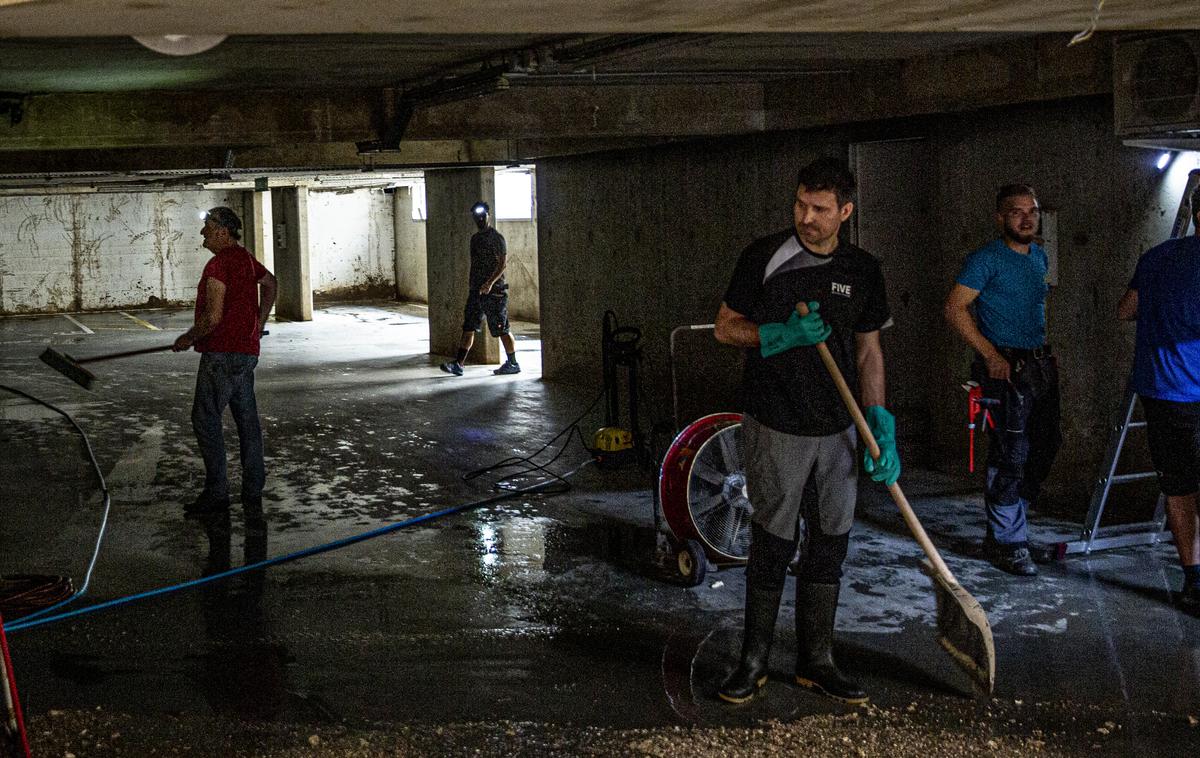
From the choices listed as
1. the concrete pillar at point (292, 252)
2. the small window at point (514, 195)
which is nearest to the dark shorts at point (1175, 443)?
the small window at point (514, 195)

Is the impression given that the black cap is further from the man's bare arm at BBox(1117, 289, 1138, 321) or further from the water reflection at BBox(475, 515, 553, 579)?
the man's bare arm at BBox(1117, 289, 1138, 321)

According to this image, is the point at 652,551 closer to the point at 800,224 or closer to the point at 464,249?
the point at 800,224

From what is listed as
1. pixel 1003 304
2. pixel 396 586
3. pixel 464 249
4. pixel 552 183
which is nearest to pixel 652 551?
pixel 396 586

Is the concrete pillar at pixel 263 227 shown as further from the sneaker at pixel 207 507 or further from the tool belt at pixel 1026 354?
the tool belt at pixel 1026 354

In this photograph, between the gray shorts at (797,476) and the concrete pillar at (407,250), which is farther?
the concrete pillar at (407,250)

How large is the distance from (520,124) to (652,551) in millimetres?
4252

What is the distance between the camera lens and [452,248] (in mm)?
14656

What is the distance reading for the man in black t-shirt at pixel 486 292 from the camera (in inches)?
521

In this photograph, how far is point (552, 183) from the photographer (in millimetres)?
12469

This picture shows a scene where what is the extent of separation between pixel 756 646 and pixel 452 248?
35.7 ft

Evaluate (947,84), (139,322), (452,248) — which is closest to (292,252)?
(139,322)

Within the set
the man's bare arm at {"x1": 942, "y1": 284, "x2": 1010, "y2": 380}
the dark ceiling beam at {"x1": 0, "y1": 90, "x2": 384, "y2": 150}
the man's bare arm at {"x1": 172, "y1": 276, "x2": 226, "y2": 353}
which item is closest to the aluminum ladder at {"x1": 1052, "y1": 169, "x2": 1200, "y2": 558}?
the man's bare arm at {"x1": 942, "y1": 284, "x2": 1010, "y2": 380}

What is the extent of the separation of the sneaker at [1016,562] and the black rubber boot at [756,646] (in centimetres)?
187

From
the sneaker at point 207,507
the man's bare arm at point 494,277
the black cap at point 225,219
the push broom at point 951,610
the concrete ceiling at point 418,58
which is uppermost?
the concrete ceiling at point 418,58
